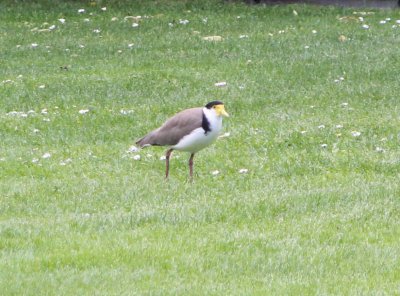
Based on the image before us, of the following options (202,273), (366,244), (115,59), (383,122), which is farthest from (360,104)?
(202,273)

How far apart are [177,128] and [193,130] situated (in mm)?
218

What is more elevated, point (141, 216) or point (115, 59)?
point (141, 216)

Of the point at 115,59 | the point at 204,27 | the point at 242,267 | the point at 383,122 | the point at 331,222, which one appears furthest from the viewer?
the point at 204,27

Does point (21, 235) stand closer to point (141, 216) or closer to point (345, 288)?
point (141, 216)

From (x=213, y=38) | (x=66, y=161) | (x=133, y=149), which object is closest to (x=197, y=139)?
(x=133, y=149)

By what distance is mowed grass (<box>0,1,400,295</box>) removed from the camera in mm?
6984

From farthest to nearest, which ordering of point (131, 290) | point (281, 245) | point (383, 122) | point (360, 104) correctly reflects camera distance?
point (360, 104) → point (383, 122) → point (281, 245) → point (131, 290)

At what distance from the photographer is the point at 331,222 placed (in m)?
8.09

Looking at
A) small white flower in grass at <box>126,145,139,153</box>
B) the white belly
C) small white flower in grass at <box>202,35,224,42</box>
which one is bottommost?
small white flower in grass at <box>202,35,224,42</box>

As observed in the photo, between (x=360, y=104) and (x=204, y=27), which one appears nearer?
(x=360, y=104)

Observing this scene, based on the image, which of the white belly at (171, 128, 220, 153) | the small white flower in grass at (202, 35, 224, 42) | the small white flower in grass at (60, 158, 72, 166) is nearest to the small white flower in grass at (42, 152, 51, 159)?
the small white flower in grass at (60, 158, 72, 166)

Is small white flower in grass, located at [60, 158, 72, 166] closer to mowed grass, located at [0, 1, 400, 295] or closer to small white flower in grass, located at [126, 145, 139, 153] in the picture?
mowed grass, located at [0, 1, 400, 295]

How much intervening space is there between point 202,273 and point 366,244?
1388 millimetres

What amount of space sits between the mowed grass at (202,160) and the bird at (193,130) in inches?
15.4
